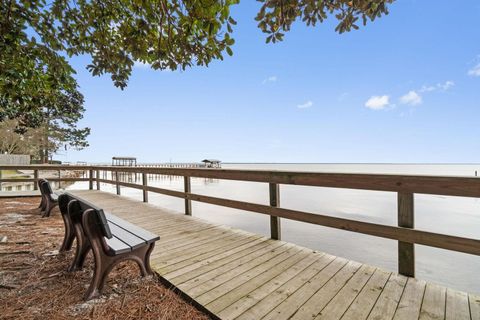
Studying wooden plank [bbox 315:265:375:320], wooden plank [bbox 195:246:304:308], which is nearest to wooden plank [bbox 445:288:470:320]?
wooden plank [bbox 315:265:375:320]

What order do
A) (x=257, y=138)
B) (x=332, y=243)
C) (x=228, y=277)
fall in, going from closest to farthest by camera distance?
(x=228, y=277) < (x=332, y=243) < (x=257, y=138)

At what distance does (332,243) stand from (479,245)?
409cm

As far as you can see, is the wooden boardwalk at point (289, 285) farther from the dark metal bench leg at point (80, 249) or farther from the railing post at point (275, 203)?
the dark metal bench leg at point (80, 249)

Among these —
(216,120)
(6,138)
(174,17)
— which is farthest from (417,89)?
(6,138)

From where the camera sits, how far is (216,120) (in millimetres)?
67938

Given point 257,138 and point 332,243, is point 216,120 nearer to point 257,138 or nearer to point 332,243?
point 257,138

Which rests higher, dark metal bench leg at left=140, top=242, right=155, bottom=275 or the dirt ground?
dark metal bench leg at left=140, top=242, right=155, bottom=275

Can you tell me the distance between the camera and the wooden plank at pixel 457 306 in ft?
5.36

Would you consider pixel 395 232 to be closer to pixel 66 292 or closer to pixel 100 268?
pixel 100 268

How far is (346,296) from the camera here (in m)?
1.91

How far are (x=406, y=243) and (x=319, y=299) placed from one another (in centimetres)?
110

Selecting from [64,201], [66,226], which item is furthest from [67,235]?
[64,201]

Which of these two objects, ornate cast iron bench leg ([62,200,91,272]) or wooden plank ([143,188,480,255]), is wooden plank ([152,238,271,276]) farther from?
ornate cast iron bench leg ([62,200,91,272])

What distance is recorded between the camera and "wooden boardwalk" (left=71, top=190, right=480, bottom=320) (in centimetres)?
171
